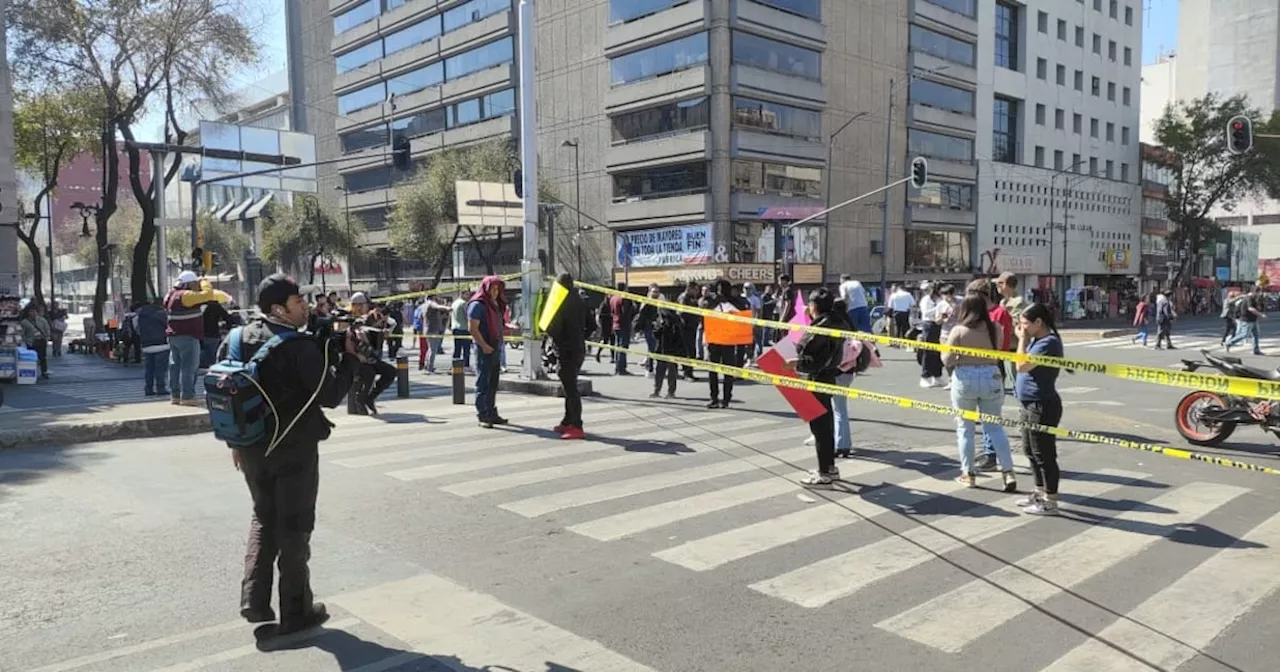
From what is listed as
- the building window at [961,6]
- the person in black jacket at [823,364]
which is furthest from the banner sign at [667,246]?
the person in black jacket at [823,364]

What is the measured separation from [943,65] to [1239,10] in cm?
5971

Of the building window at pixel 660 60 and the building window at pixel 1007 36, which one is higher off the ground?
the building window at pixel 1007 36

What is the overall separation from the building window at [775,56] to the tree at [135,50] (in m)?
20.7

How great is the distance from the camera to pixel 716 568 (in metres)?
5.34

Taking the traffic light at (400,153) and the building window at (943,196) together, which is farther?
the building window at (943,196)

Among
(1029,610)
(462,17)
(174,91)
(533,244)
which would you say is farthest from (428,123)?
(1029,610)

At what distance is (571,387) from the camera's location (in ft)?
32.6

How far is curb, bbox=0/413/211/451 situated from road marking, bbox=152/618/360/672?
7011 millimetres

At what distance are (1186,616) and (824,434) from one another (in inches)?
122

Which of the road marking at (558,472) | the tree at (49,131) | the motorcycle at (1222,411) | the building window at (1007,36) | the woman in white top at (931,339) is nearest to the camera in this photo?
the road marking at (558,472)

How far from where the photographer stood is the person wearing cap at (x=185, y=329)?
1105 cm

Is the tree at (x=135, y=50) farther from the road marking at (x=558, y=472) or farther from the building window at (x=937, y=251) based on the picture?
the building window at (x=937, y=251)

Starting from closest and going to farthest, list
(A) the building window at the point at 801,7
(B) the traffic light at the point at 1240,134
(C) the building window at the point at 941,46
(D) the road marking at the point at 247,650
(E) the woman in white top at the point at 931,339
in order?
1. (D) the road marking at the point at 247,650
2. (E) the woman in white top at the point at 931,339
3. (B) the traffic light at the point at 1240,134
4. (A) the building window at the point at 801,7
5. (C) the building window at the point at 941,46

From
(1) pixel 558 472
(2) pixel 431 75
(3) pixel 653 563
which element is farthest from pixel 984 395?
(2) pixel 431 75
